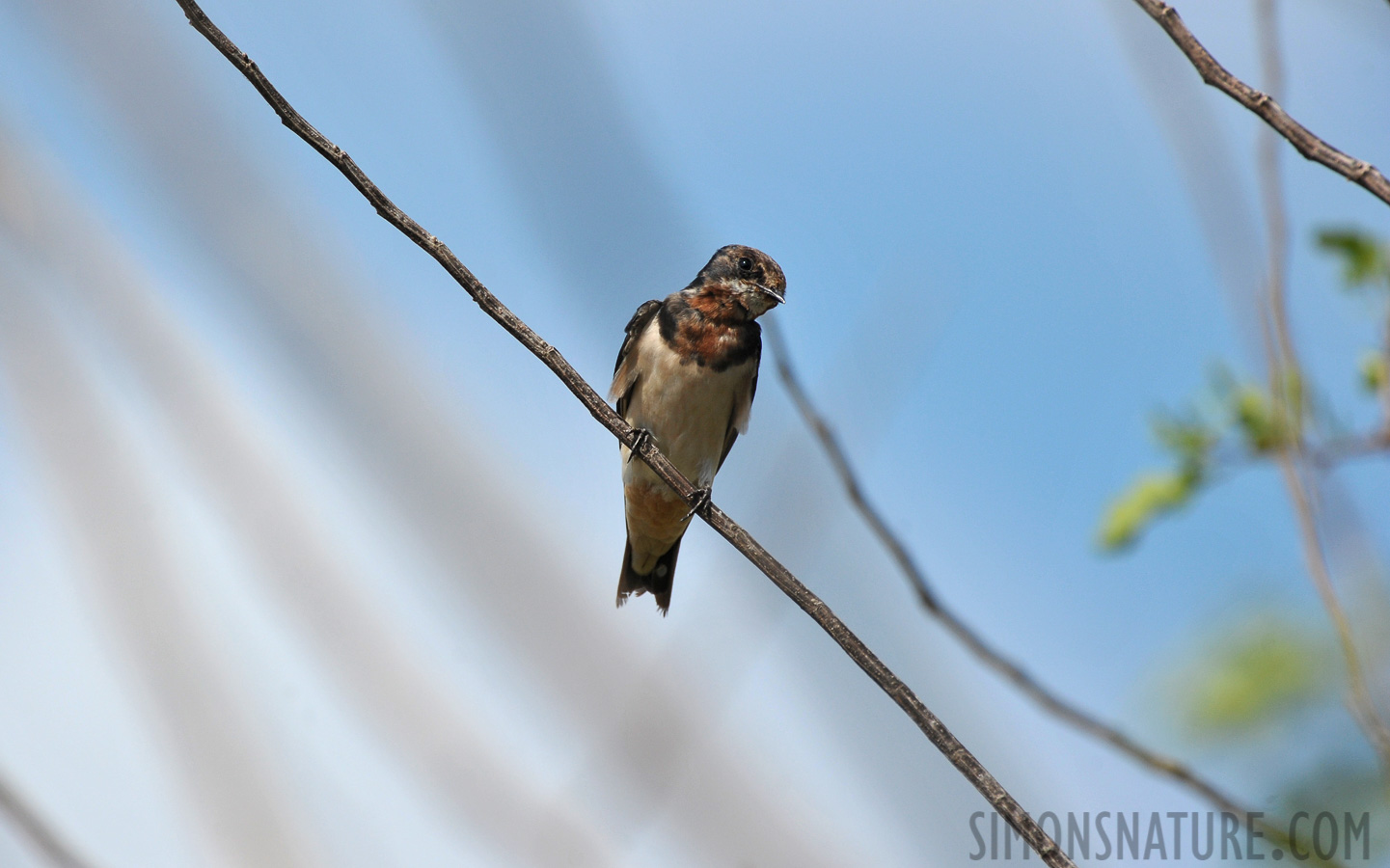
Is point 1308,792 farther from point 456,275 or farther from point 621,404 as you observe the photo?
point 621,404

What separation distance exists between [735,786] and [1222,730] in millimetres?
4063

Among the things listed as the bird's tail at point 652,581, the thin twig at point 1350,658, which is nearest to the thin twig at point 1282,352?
the thin twig at point 1350,658

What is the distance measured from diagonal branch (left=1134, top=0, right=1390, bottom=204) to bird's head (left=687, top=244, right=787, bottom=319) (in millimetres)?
4960

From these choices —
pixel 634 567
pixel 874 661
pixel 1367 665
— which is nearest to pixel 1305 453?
pixel 1367 665

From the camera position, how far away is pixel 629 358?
8.20 metres

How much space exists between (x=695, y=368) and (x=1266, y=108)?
5294 mm

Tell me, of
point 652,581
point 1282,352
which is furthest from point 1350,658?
point 652,581

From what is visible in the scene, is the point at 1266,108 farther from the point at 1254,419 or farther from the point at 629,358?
the point at 629,358

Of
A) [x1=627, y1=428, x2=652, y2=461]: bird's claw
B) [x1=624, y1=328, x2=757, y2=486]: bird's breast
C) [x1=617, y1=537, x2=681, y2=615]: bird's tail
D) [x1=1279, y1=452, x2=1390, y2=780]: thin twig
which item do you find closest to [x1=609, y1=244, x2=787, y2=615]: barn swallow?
[x1=624, y1=328, x2=757, y2=486]: bird's breast

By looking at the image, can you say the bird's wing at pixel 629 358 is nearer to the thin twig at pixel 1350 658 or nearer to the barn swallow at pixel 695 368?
the barn swallow at pixel 695 368

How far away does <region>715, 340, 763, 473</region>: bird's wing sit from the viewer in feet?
26.5

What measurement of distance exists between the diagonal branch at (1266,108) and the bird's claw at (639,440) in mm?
2151

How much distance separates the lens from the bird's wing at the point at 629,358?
8078mm

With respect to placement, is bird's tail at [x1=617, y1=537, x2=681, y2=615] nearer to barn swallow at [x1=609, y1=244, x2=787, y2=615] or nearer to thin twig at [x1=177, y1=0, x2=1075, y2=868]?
barn swallow at [x1=609, y1=244, x2=787, y2=615]
